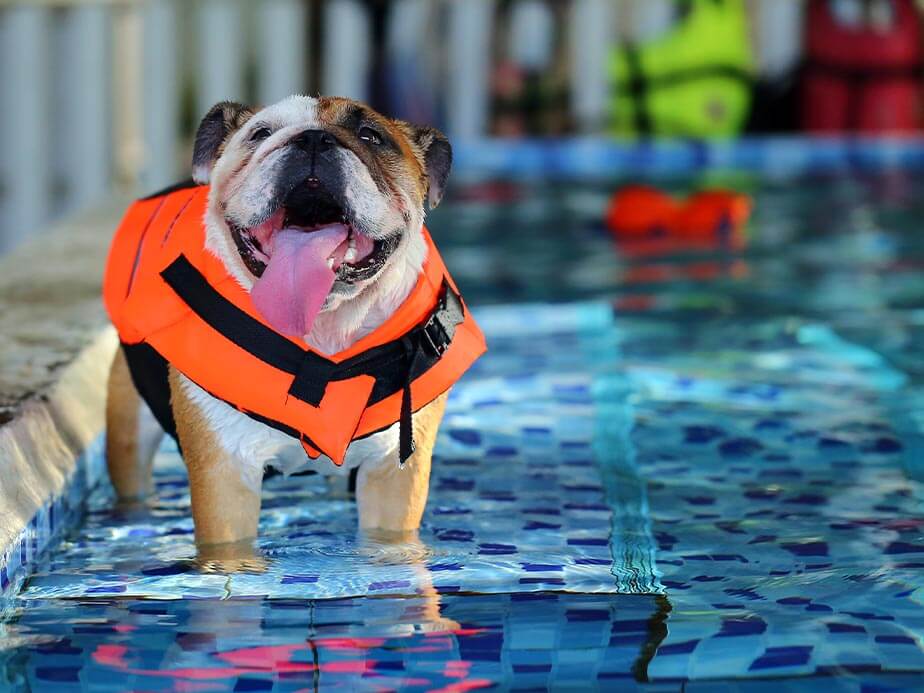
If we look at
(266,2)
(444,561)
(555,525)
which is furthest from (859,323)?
(266,2)

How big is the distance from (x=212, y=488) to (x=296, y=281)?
43cm

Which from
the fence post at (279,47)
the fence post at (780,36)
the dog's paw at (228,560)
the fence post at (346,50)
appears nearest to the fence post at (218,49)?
the fence post at (279,47)

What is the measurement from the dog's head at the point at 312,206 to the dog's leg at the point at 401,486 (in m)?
0.29

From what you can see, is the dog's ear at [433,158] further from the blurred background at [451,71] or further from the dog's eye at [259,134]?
the blurred background at [451,71]

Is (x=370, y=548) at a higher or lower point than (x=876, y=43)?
lower

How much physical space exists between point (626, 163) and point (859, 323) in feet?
16.0

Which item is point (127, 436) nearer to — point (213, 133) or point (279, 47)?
point (213, 133)

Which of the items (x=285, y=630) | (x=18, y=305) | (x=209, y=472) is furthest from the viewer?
(x=18, y=305)

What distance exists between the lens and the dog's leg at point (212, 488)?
108 inches

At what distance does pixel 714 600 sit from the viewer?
8.63 ft

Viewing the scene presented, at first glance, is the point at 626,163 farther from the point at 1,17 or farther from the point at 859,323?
the point at 859,323

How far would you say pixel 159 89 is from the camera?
963 centimetres

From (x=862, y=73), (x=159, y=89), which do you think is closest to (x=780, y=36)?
(x=862, y=73)

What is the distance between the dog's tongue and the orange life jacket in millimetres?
105
